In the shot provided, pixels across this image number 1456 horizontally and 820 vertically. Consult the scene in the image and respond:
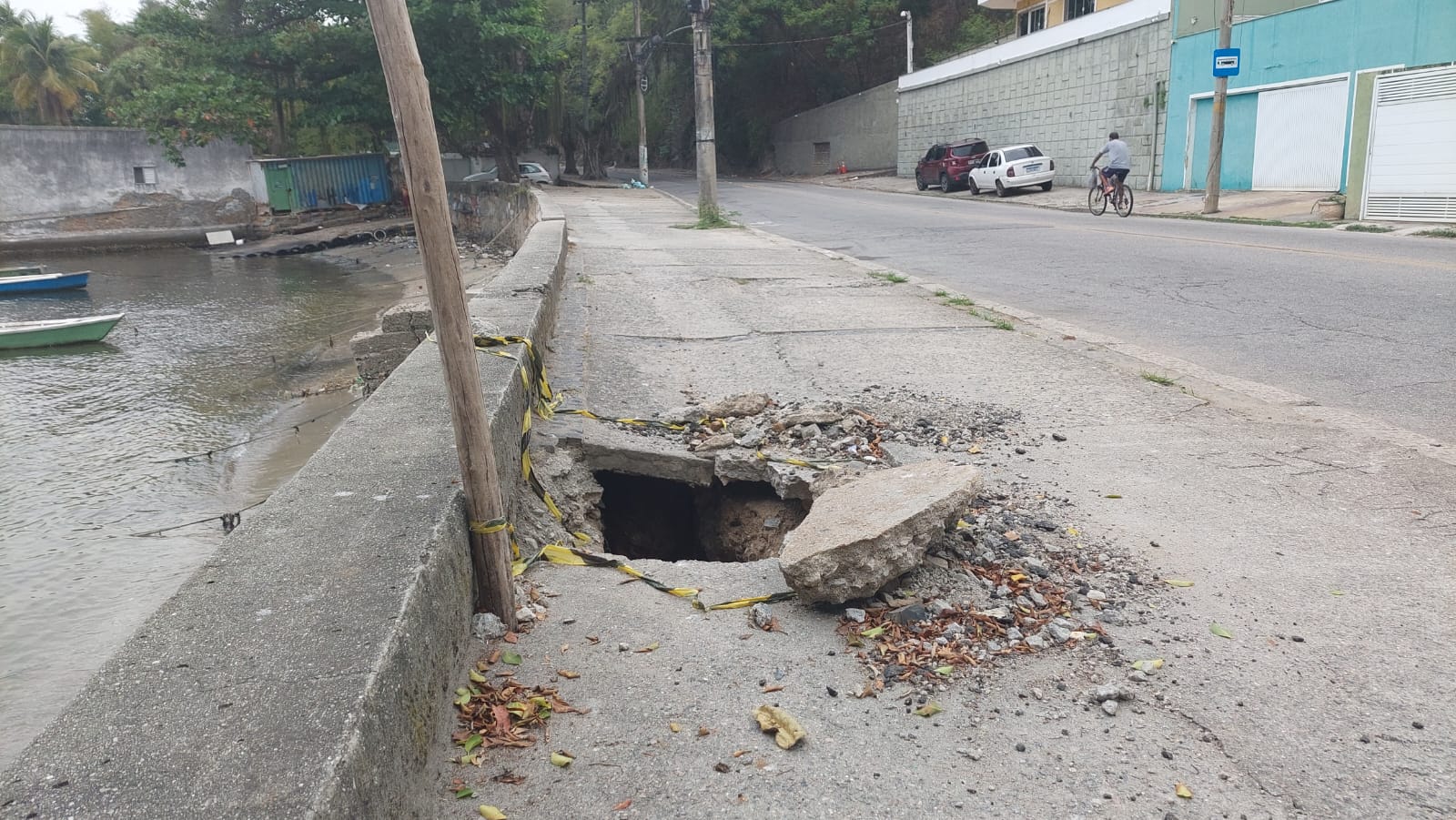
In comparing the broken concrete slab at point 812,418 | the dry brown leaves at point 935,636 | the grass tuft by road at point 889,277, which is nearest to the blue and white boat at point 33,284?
the grass tuft by road at point 889,277

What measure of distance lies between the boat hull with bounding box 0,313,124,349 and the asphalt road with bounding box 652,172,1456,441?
11.7 metres

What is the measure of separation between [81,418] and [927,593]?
11.3 metres

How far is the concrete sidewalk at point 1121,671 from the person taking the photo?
2230 mm

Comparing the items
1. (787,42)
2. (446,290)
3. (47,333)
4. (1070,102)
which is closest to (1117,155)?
(1070,102)

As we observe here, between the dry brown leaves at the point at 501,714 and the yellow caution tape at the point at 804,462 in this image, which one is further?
the yellow caution tape at the point at 804,462

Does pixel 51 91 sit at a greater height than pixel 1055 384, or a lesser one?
greater

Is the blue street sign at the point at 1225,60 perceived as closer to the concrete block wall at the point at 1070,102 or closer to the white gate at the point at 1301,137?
the white gate at the point at 1301,137

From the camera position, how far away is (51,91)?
43.8 metres

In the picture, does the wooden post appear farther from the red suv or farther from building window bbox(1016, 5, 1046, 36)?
building window bbox(1016, 5, 1046, 36)

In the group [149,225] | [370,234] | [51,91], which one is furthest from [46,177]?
[51,91]

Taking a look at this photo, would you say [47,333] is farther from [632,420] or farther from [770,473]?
[770,473]

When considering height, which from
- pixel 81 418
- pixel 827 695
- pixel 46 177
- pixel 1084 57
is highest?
pixel 1084 57

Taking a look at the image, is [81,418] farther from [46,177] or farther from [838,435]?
[46,177]

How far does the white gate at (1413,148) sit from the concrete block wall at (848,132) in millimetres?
27794
